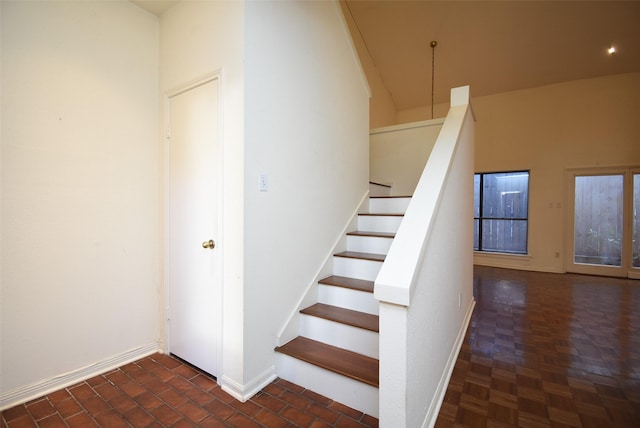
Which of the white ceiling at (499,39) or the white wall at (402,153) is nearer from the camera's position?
the white wall at (402,153)

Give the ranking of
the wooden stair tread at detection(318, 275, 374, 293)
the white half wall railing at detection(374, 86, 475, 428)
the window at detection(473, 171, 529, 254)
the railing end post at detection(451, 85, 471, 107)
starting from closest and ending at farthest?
the white half wall railing at detection(374, 86, 475, 428)
the wooden stair tread at detection(318, 275, 374, 293)
the railing end post at detection(451, 85, 471, 107)
the window at detection(473, 171, 529, 254)

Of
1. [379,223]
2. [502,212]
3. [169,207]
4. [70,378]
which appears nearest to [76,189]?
[169,207]

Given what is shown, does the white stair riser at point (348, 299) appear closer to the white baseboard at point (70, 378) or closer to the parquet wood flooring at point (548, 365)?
the parquet wood flooring at point (548, 365)

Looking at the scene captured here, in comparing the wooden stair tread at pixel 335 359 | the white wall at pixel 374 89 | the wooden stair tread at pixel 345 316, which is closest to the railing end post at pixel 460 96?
the wooden stair tread at pixel 345 316

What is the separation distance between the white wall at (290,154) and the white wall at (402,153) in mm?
1609

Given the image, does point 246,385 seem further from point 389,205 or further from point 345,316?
point 389,205

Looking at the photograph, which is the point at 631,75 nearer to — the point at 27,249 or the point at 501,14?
the point at 501,14

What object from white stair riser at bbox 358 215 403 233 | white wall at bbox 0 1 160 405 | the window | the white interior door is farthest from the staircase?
the window

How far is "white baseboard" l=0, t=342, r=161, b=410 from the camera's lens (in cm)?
171

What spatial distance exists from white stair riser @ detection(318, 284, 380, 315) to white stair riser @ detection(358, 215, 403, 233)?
3.04 feet

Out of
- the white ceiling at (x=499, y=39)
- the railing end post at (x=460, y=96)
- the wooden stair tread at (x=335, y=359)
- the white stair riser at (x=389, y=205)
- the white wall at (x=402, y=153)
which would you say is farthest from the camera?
the white ceiling at (x=499, y=39)

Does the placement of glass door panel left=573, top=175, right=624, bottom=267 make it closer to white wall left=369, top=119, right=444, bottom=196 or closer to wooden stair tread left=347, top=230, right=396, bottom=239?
white wall left=369, top=119, right=444, bottom=196

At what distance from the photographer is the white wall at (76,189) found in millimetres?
1716

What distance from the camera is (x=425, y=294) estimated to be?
142 cm
